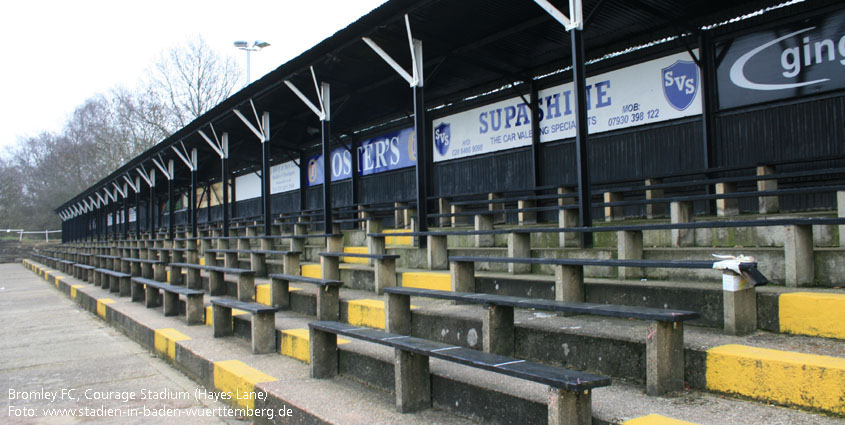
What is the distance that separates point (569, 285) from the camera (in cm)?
360

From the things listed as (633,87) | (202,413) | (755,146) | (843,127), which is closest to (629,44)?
(633,87)

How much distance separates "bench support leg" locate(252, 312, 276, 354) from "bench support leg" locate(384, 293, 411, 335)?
1378mm

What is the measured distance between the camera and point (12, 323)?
9.00 metres

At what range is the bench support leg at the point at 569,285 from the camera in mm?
3598

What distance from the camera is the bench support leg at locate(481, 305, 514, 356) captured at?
10.7 ft

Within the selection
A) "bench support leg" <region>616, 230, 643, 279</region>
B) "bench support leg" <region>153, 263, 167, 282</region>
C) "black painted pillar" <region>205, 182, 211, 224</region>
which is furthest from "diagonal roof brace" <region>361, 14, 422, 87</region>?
"black painted pillar" <region>205, 182, 211, 224</region>

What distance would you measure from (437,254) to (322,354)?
108 inches

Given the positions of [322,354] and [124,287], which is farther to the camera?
[124,287]

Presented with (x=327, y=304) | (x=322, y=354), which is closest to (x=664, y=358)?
(x=322, y=354)

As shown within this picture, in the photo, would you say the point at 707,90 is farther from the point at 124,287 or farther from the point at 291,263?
the point at 124,287

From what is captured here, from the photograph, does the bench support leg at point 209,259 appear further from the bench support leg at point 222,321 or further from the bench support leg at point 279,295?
the bench support leg at point 222,321

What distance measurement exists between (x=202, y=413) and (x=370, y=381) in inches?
59.8

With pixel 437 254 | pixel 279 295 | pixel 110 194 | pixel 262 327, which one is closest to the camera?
Result: pixel 262 327

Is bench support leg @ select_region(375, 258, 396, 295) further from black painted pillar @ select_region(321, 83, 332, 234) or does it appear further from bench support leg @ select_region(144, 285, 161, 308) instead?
bench support leg @ select_region(144, 285, 161, 308)
